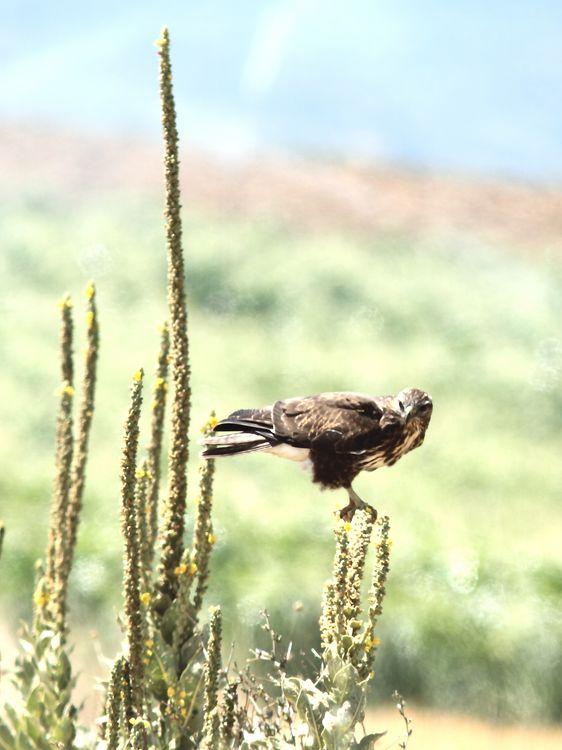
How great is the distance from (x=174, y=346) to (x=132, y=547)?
15.2 inches

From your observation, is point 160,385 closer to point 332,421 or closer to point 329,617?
point 332,421

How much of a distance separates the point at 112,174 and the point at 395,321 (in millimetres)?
5465

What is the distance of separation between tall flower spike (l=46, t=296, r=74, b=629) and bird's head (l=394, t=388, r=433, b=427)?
2.90 feet

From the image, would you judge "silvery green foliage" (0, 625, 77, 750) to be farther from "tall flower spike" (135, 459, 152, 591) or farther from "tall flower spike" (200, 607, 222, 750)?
"tall flower spike" (200, 607, 222, 750)

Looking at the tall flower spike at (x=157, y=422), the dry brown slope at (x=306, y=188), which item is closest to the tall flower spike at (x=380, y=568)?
the tall flower spike at (x=157, y=422)

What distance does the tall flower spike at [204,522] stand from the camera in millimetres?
2141

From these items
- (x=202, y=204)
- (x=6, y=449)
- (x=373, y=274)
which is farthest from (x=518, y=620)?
(x=202, y=204)

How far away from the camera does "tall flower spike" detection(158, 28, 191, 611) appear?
6.43ft

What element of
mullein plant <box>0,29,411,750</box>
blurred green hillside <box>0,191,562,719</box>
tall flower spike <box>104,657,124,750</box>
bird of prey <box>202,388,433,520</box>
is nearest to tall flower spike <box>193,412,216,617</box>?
mullein plant <box>0,29,411,750</box>

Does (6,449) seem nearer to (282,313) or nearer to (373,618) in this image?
(282,313)

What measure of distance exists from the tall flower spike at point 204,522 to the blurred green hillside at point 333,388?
1553 millimetres

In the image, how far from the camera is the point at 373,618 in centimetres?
186

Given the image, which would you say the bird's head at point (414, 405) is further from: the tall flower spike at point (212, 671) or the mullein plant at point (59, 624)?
the mullein plant at point (59, 624)

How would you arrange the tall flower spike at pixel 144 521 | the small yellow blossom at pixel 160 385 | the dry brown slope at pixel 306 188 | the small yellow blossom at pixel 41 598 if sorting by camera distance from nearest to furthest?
the tall flower spike at pixel 144 521, the small yellow blossom at pixel 160 385, the small yellow blossom at pixel 41 598, the dry brown slope at pixel 306 188
